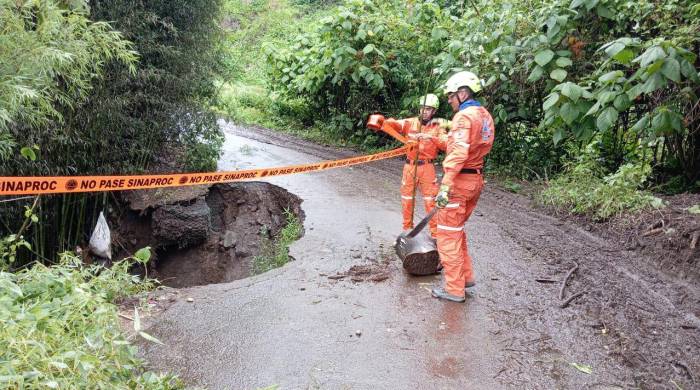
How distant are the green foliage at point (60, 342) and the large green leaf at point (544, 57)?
6052mm

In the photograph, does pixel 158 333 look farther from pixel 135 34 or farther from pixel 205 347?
pixel 135 34

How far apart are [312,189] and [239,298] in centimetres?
416

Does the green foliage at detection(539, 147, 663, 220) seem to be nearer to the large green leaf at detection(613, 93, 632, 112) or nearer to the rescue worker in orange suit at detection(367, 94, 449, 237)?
the large green leaf at detection(613, 93, 632, 112)

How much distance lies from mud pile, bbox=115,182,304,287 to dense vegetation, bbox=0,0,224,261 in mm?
626

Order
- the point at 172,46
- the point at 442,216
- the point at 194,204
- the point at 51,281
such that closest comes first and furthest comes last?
the point at 51,281 < the point at 442,216 < the point at 172,46 < the point at 194,204

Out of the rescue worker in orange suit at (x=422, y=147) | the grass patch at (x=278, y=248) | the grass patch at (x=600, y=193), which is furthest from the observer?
the grass patch at (x=600, y=193)

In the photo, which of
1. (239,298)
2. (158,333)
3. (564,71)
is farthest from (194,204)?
(564,71)

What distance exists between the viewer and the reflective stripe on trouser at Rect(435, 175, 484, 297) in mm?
4656

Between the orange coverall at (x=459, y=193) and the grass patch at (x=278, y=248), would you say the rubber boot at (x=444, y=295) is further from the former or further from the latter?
the grass patch at (x=278, y=248)

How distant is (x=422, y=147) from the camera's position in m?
5.89

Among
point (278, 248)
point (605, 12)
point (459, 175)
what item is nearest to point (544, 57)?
point (605, 12)

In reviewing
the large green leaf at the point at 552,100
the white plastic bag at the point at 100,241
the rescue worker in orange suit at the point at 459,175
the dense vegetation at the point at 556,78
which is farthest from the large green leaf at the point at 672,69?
the white plastic bag at the point at 100,241

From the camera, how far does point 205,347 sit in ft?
12.7

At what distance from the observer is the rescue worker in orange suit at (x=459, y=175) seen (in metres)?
4.48
